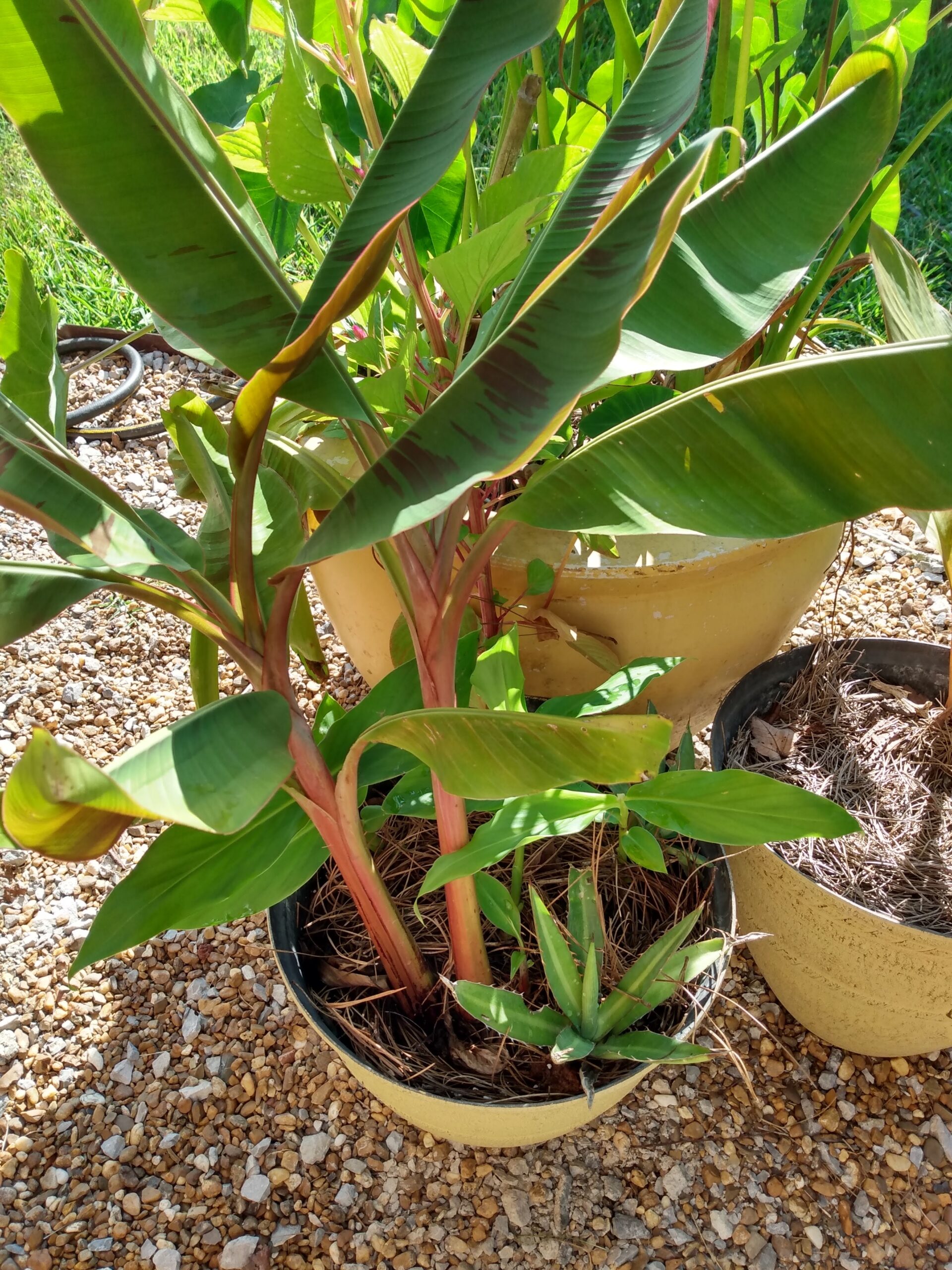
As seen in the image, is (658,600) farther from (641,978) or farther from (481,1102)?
(481,1102)

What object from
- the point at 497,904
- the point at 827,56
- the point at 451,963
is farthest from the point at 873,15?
the point at 451,963

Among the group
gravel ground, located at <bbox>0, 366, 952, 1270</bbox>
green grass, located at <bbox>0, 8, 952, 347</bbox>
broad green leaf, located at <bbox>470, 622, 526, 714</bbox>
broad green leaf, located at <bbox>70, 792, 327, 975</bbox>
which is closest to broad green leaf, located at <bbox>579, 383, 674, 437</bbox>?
broad green leaf, located at <bbox>470, 622, 526, 714</bbox>

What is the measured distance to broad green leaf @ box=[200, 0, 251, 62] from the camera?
79 centimetres

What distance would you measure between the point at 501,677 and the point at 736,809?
0.71 feet

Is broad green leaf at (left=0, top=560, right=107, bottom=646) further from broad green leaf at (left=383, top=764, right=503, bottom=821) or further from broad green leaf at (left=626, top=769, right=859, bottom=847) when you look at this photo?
broad green leaf at (left=626, top=769, right=859, bottom=847)

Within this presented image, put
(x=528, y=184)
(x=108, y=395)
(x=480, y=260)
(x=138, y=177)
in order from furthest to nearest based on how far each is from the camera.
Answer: (x=108, y=395), (x=528, y=184), (x=480, y=260), (x=138, y=177)

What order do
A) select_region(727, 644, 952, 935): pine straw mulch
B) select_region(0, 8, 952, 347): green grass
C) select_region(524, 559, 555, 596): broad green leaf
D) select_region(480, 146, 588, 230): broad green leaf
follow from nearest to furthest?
select_region(480, 146, 588, 230): broad green leaf → select_region(524, 559, 555, 596): broad green leaf → select_region(727, 644, 952, 935): pine straw mulch → select_region(0, 8, 952, 347): green grass

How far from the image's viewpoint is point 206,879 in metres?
0.70

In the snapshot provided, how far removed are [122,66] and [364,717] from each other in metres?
0.48

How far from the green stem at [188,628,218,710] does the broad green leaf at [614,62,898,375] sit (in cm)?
44

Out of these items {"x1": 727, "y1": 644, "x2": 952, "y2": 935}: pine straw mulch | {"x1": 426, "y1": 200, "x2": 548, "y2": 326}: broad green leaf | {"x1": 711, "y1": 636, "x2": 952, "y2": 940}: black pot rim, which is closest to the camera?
{"x1": 426, "y1": 200, "x2": 548, "y2": 326}: broad green leaf

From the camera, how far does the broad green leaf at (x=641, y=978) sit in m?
0.76

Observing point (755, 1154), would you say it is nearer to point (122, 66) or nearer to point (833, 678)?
point (833, 678)

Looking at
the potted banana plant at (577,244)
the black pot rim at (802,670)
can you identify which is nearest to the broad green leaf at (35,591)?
the potted banana plant at (577,244)
